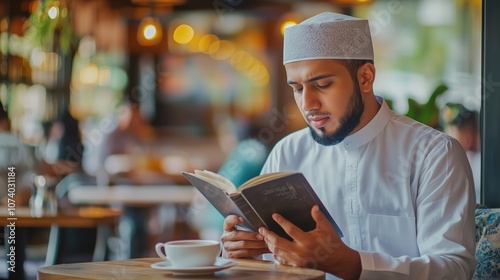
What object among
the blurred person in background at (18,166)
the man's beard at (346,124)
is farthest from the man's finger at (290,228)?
the blurred person in background at (18,166)

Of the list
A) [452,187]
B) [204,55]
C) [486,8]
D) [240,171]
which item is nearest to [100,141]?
[204,55]

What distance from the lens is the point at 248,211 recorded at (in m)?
2.00

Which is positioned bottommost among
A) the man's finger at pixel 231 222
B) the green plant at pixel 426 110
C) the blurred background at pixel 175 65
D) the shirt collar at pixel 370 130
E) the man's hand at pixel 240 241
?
the man's hand at pixel 240 241

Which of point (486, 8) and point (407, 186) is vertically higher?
point (486, 8)

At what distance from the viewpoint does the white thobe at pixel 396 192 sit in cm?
212

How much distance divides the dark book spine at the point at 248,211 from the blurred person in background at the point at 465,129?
2.36m

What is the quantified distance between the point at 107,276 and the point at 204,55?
25.8ft

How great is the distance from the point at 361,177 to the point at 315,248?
1.81ft

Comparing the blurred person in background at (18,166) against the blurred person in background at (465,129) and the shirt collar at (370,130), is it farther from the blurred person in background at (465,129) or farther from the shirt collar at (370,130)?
the shirt collar at (370,130)

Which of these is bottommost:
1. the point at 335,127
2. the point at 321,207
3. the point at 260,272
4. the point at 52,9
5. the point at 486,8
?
the point at 260,272

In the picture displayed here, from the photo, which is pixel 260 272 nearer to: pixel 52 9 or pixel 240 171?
pixel 240 171

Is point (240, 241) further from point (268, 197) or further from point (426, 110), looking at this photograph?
point (426, 110)

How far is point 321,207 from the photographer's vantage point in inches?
77.9

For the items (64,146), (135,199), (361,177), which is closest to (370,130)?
(361,177)
